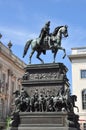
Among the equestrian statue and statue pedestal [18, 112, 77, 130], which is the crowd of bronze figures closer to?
statue pedestal [18, 112, 77, 130]

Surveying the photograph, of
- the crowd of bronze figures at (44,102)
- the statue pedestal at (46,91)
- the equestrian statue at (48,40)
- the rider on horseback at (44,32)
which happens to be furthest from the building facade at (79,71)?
the crowd of bronze figures at (44,102)

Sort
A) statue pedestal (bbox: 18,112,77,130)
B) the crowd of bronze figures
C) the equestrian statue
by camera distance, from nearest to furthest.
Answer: statue pedestal (bbox: 18,112,77,130) → the crowd of bronze figures → the equestrian statue

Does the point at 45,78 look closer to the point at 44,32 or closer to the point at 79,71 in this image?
the point at 44,32

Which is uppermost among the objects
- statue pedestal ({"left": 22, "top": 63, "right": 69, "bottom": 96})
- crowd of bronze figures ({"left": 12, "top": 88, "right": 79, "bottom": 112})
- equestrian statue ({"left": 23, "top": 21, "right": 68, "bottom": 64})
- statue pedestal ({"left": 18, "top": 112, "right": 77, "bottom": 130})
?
equestrian statue ({"left": 23, "top": 21, "right": 68, "bottom": 64})

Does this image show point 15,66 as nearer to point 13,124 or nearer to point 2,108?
point 2,108

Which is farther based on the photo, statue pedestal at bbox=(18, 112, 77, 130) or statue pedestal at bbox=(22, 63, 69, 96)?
statue pedestal at bbox=(22, 63, 69, 96)

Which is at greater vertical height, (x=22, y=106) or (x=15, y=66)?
(x=15, y=66)

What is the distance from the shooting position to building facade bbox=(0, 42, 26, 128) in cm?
5669

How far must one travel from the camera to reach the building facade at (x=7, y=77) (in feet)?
186

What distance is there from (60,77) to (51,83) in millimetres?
572

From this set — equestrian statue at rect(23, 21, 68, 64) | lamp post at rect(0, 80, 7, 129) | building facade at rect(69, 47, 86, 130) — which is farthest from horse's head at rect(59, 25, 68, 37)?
lamp post at rect(0, 80, 7, 129)

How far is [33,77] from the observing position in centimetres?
2022

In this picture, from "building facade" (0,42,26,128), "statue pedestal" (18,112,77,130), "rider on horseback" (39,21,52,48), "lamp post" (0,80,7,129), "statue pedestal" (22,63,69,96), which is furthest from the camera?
"building facade" (0,42,26,128)

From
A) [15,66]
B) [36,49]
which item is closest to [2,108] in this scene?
[15,66]
